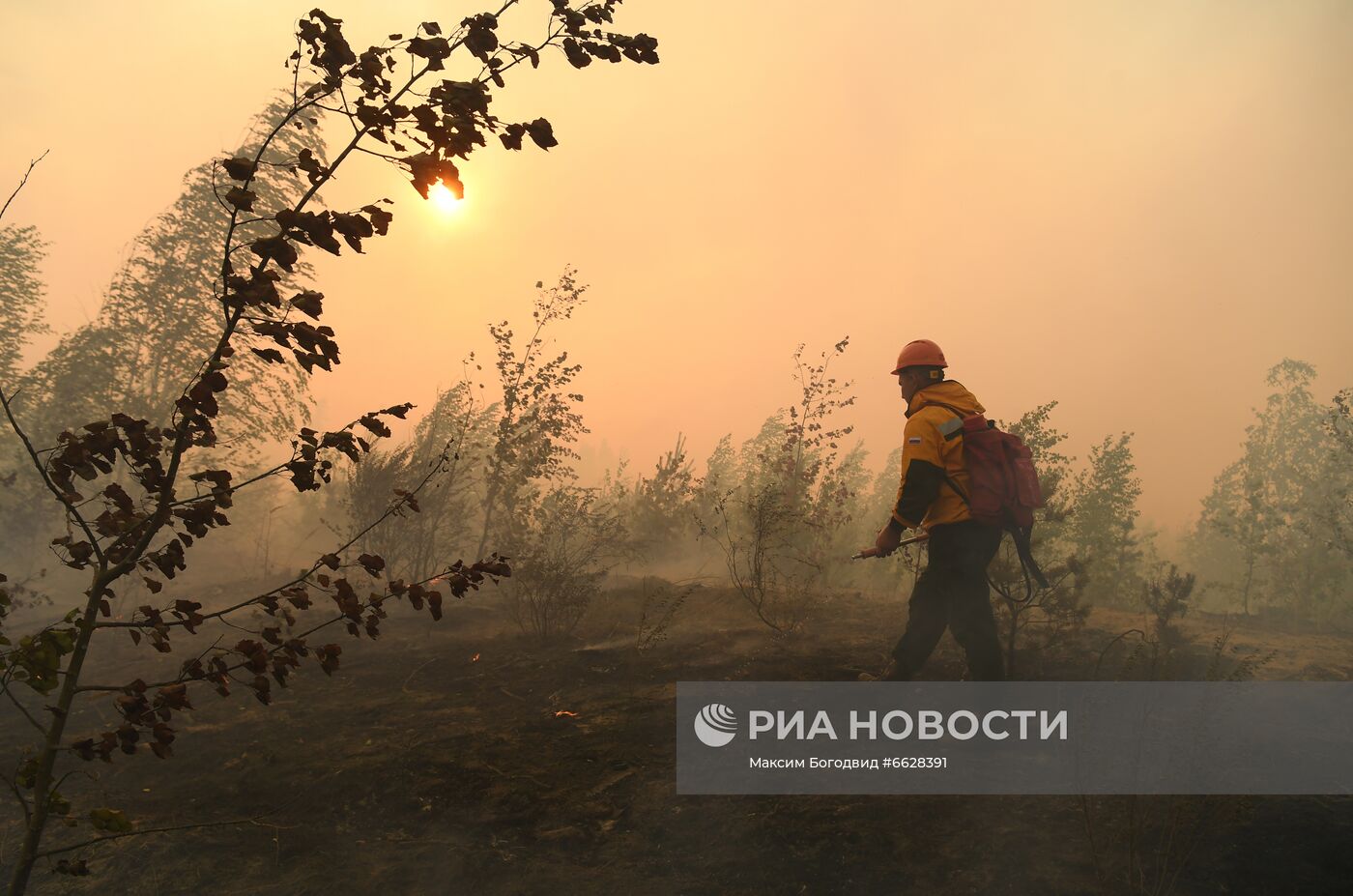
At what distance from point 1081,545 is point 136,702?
14.5 metres

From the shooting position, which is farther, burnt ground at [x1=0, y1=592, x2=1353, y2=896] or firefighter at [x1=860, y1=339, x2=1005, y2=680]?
firefighter at [x1=860, y1=339, x2=1005, y2=680]

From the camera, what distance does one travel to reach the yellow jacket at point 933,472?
4617mm

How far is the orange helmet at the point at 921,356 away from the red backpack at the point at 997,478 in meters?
0.56

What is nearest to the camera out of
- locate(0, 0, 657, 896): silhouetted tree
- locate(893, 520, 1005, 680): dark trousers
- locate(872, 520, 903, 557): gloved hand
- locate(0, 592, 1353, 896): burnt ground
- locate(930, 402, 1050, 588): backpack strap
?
locate(0, 0, 657, 896): silhouetted tree

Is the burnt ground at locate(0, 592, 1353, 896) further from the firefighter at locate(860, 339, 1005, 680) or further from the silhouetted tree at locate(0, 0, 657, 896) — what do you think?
the firefighter at locate(860, 339, 1005, 680)

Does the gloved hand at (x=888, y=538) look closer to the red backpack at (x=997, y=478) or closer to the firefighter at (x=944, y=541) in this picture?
the firefighter at (x=944, y=541)

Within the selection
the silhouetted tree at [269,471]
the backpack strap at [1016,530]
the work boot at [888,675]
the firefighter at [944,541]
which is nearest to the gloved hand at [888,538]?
the firefighter at [944,541]

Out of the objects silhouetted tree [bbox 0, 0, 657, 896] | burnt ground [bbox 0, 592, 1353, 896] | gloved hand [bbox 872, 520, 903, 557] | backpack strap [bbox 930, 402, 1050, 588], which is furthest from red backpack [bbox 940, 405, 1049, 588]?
silhouetted tree [bbox 0, 0, 657, 896]

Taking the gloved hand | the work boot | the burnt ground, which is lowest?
the burnt ground

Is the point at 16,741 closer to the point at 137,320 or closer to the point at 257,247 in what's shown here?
the point at 257,247

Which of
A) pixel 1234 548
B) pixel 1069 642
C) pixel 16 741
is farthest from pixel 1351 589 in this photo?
pixel 16 741

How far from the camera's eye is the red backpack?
4.52m

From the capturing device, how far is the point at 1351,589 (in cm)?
1827

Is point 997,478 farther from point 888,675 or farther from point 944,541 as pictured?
point 888,675
